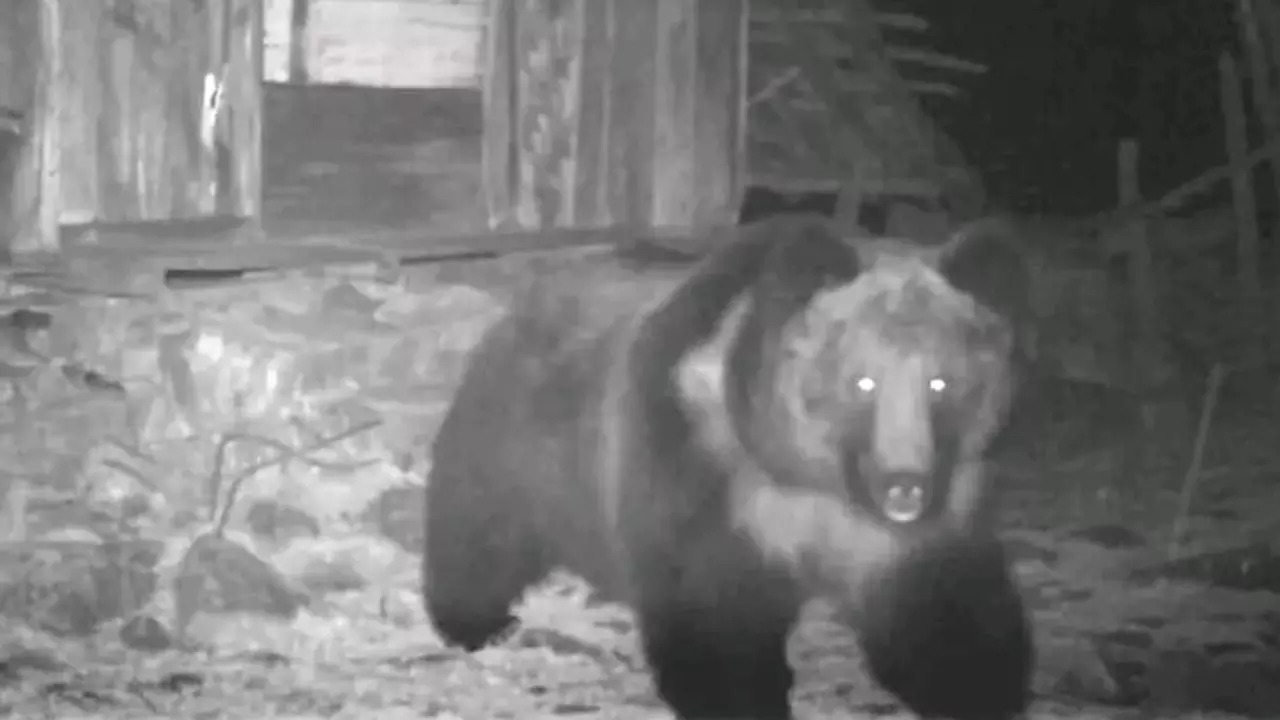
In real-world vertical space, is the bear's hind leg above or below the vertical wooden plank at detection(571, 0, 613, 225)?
below

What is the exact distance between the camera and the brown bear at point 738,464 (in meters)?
1.94

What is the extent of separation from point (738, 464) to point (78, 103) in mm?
1058

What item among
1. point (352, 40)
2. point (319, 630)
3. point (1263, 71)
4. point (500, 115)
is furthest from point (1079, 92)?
point (319, 630)

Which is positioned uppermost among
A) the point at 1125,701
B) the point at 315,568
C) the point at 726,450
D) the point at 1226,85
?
the point at 1226,85

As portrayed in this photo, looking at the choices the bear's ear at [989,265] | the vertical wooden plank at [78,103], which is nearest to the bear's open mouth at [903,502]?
the bear's ear at [989,265]

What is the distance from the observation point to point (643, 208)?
2002mm

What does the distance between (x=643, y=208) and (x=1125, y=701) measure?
989 mm

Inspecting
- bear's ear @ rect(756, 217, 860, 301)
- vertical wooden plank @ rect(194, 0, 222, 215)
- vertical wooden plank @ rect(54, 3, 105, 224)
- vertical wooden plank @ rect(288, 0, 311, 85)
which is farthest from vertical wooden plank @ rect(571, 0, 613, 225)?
vertical wooden plank @ rect(54, 3, 105, 224)

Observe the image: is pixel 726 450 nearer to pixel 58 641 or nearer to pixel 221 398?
pixel 221 398

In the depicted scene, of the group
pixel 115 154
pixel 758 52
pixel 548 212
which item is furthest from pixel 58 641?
pixel 758 52

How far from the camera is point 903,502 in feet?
6.33

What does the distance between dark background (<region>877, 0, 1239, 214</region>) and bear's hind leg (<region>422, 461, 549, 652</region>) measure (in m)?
0.86

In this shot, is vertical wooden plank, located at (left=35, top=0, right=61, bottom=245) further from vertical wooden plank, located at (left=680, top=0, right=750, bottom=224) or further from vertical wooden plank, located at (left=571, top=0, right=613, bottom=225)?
vertical wooden plank, located at (left=680, top=0, right=750, bottom=224)

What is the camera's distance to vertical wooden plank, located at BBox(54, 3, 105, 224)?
6.43ft
